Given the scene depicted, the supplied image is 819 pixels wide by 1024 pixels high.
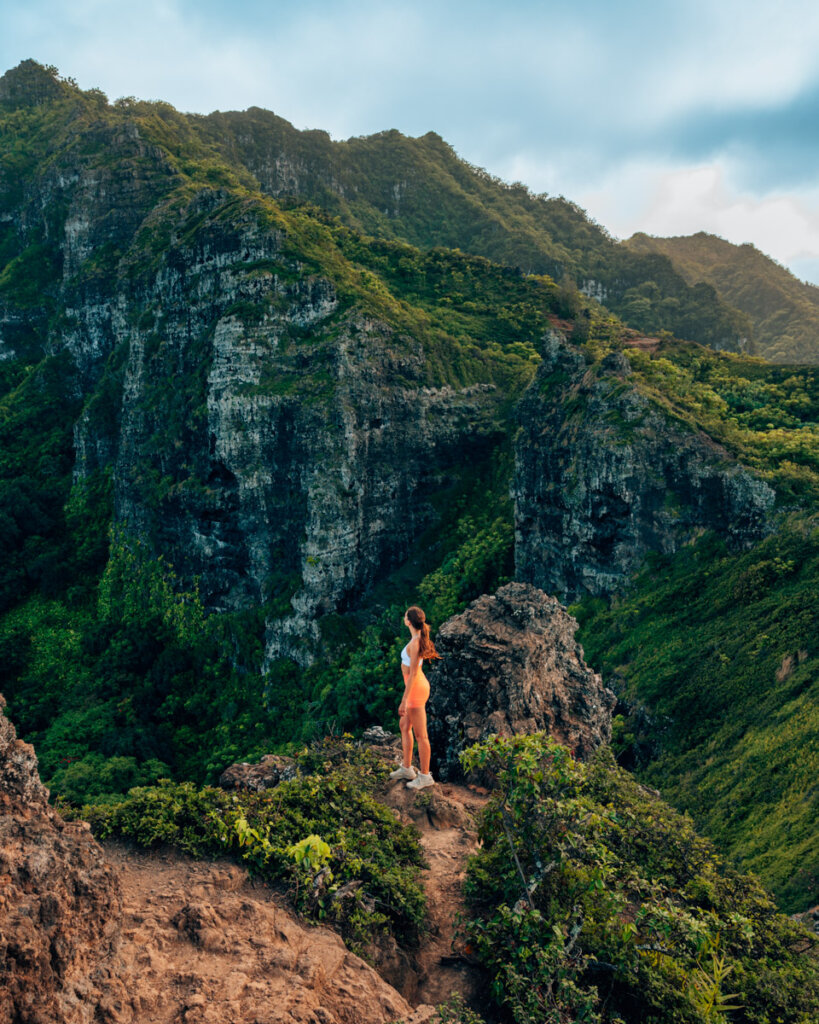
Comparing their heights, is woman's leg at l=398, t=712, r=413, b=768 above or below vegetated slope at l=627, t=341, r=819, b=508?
below

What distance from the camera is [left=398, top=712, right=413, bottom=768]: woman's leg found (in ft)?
25.8

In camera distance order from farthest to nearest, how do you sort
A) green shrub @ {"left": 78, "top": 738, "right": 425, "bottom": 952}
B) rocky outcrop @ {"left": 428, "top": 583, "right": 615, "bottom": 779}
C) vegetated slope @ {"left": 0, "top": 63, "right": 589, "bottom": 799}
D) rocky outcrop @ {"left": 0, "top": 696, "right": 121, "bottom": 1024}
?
vegetated slope @ {"left": 0, "top": 63, "right": 589, "bottom": 799}, rocky outcrop @ {"left": 428, "top": 583, "right": 615, "bottom": 779}, green shrub @ {"left": 78, "top": 738, "right": 425, "bottom": 952}, rocky outcrop @ {"left": 0, "top": 696, "right": 121, "bottom": 1024}

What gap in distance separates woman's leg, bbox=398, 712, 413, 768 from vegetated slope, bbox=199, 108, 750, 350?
6163cm

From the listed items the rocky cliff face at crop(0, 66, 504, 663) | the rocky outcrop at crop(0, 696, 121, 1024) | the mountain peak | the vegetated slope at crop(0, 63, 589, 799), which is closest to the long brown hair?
the rocky outcrop at crop(0, 696, 121, 1024)

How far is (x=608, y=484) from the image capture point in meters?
25.1

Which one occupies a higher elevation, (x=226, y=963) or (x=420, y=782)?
(x=420, y=782)

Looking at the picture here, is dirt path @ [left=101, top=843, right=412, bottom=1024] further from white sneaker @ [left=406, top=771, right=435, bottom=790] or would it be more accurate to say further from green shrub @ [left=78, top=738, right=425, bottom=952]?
white sneaker @ [left=406, top=771, right=435, bottom=790]

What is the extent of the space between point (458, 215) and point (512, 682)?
71788 mm

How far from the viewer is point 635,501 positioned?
24.6 m

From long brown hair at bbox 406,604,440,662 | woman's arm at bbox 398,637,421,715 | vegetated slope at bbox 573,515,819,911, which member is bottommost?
vegetated slope at bbox 573,515,819,911

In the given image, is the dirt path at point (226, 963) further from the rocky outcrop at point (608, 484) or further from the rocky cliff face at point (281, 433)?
the rocky cliff face at point (281, 433)

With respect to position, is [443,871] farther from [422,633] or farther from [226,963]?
[226,963]

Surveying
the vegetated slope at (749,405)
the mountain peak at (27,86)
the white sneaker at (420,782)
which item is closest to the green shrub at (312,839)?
the white sneaker at (420,782)

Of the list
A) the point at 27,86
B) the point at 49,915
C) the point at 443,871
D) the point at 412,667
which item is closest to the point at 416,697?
the point at 412,667
